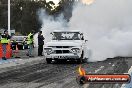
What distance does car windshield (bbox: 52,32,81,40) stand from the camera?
74.0 feet

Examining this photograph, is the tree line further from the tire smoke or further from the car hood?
the car hood

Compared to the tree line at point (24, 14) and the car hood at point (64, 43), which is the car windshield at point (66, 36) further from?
the tree line at point (24, 14)

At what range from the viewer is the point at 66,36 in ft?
74.4

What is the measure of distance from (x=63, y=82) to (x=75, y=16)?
18.4 meters

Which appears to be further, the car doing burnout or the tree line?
the tree line

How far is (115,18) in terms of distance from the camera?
29.2 m

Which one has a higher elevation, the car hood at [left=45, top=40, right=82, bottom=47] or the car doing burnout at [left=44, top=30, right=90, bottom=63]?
the car hood at [left=45, top=40, right=82, bottom=47]

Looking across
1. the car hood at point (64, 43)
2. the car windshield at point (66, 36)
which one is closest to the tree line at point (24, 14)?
the car windshield at point (66, 36)

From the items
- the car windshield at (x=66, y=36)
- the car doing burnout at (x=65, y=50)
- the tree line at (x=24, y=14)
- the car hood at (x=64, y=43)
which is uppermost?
the tree line at (x=24, y=14)

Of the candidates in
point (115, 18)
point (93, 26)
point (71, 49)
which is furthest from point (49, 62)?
point (115, 18)

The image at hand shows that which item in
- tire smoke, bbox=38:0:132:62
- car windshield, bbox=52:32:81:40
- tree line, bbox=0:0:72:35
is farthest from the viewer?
tree line, bbox=0:0:72:35

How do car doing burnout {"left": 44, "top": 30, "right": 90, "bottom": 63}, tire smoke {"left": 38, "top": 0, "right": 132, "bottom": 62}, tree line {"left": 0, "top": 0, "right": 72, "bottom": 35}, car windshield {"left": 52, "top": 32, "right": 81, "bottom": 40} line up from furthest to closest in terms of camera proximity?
tree line {"left": 0, "top": 0, "right": 72, "bottom": 35}, tire smoke {"left": 38, "top": 0, "right": 132, "bottom": 62}, car windshield {"left": 52, "top": 32, "right": 81, "bottom": 40}, car doing burnout {"left": 44, "top": 30, "right": 90, "bottom": 63}

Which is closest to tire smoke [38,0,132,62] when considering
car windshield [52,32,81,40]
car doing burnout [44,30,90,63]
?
car windshield [52,32,81,40]

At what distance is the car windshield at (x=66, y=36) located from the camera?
22.6 metres
